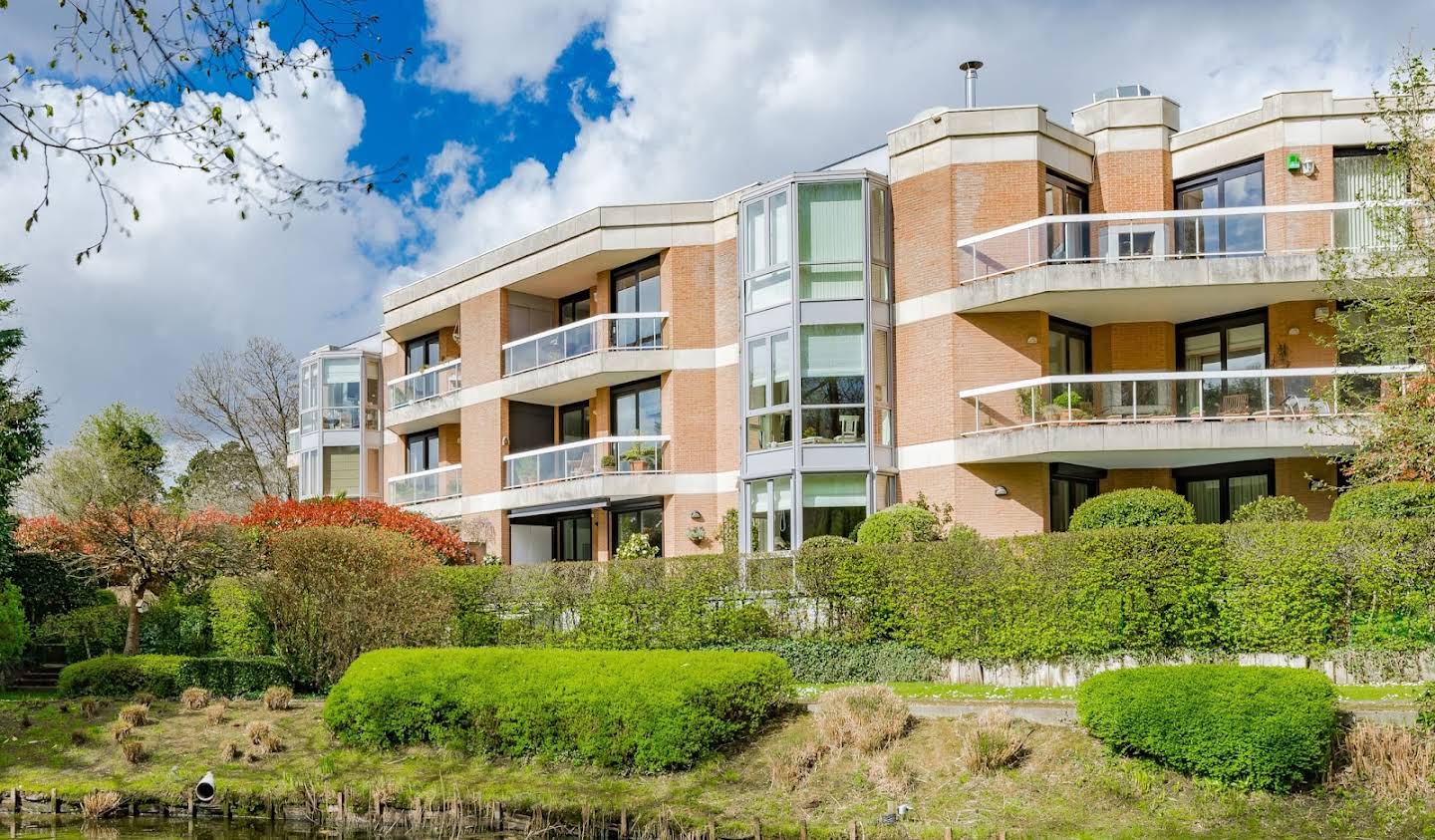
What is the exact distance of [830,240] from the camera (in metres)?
26.1

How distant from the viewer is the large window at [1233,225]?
23484 millimetres

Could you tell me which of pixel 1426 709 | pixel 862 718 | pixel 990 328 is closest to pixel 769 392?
pixel 990 328

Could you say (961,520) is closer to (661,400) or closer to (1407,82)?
(661,400)

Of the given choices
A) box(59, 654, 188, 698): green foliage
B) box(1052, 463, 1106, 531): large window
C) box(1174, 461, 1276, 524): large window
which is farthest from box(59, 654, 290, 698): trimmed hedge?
box(1174, 461, 1276, 524): large window

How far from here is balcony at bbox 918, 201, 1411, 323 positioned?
75.5ft

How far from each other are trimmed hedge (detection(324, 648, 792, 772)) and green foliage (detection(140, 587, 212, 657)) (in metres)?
10.6

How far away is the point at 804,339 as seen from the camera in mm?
26062

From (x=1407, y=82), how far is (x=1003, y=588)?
802 cm

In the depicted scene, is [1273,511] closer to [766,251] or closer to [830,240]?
[830,240]

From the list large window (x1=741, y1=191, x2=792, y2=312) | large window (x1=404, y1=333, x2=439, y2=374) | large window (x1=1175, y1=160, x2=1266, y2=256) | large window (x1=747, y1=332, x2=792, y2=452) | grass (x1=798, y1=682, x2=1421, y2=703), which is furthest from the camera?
large window (x1=404, y1=333, x2=439, y2=374)

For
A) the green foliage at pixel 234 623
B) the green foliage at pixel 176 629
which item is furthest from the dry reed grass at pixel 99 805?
the green foliage at pixel 176 629

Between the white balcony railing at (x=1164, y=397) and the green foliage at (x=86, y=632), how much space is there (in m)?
18.7

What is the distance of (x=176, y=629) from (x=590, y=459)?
31.7 feet

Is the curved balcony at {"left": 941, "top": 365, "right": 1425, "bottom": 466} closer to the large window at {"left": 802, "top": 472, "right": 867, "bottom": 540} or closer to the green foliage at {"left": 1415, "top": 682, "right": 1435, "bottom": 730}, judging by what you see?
the large window at {"left": 802, "top": 472, "right": 867, "bottom": 540}
